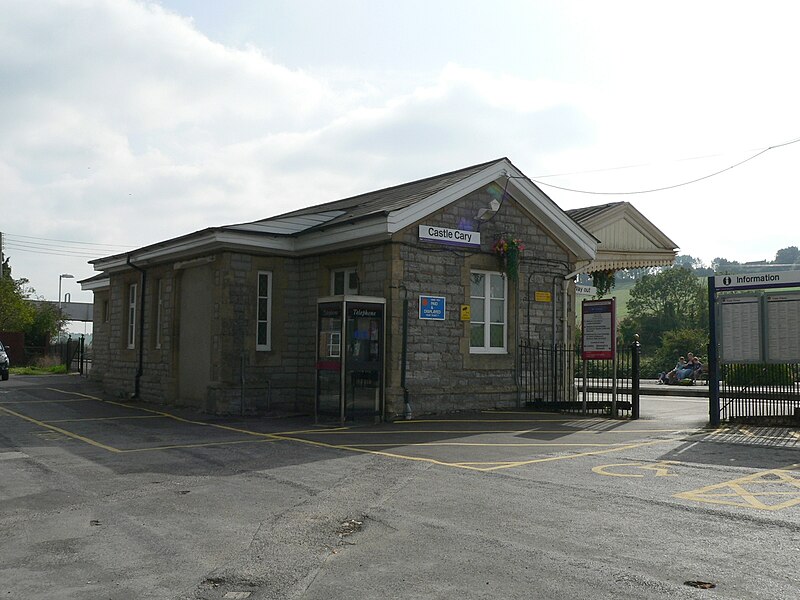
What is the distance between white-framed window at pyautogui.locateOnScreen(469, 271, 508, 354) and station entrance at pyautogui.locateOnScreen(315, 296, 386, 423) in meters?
2.68

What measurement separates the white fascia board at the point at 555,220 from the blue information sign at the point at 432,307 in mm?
3383

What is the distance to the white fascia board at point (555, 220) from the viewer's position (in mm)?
17578

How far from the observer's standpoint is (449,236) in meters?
16.2

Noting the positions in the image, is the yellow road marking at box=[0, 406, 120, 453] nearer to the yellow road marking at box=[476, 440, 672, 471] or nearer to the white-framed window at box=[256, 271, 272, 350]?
the white-framed window at box=[256, 271, 272, 350]

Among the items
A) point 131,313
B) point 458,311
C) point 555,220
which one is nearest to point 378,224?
point 458,311

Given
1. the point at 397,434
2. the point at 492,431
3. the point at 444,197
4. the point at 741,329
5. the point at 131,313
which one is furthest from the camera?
the point at 131,313

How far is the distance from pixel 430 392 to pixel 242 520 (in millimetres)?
8972

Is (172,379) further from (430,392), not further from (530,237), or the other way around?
(530,237)

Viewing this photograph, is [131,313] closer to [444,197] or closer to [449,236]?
[449,236]

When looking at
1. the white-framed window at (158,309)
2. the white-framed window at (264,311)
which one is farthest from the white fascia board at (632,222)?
the white-framed window at (158,309)

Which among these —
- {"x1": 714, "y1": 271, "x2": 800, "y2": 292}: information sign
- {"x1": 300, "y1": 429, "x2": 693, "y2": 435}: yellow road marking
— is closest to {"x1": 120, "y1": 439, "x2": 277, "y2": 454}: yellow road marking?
{"x1": 300, "y1": 429, "x2": 693, "y2": 435}: yellow road marking

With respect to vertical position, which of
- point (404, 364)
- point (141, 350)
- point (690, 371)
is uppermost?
point (141, 350)

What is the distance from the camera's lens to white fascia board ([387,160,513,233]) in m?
15.3

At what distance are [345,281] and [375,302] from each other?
2.68m
